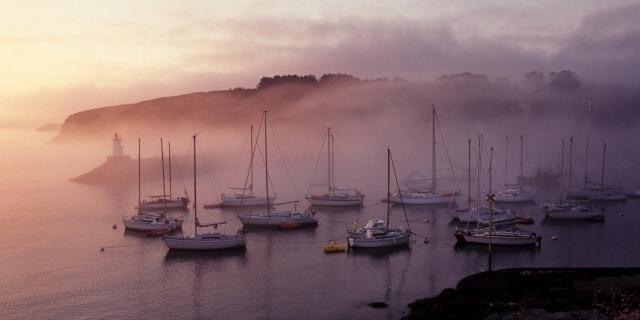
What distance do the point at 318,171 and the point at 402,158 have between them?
31.6m

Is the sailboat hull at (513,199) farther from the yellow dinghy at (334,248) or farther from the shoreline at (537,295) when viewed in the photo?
the shoreline at (537,295)

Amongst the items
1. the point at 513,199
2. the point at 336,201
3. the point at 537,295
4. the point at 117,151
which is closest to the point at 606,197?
the point at 513,199

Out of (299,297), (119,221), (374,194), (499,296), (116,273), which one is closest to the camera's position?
(499,296)

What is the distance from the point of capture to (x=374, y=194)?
8206 centimetres

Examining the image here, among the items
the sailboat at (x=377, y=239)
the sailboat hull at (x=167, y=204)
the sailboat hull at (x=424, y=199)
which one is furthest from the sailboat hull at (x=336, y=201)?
the sailboat at (x=377, y=239)

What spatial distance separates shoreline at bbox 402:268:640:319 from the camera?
24250mm

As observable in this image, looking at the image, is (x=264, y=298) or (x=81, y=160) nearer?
(x=264, y=298)

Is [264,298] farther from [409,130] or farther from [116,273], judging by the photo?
[409,130]

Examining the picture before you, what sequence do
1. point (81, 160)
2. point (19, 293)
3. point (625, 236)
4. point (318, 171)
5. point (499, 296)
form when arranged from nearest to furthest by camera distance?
1. point (499, 296)
2. point (19, 293)
3. point (625, 236)
4. point (318, 171)
5. point (81, 160)

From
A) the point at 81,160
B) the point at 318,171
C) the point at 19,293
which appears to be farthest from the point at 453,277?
the point at 81,160

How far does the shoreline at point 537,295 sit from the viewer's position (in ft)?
79.6

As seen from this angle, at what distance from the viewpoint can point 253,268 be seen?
3675 cm

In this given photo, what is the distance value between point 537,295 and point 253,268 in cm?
1681

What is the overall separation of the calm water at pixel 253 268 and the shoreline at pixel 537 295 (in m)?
1.80
